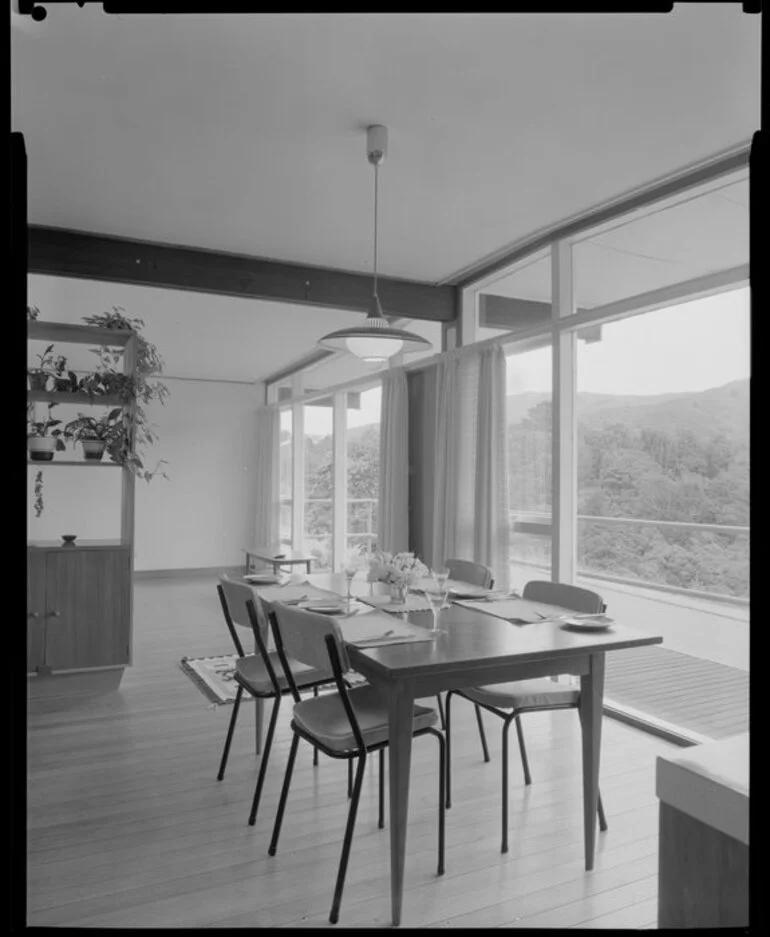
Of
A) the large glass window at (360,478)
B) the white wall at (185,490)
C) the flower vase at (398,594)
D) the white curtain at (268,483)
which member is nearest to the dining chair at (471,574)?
the flower vase at (398,594)

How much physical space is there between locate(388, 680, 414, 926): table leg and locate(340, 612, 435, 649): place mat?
0.20 meters

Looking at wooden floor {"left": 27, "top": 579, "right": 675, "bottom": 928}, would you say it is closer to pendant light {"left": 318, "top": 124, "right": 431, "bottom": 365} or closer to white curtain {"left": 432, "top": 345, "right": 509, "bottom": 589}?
white curtain {"left": 432, "top": 345, "right": 509, "bottom": 589}

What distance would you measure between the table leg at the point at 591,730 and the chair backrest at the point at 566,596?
0.39 meters

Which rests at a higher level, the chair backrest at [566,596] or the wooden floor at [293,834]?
the chair backrest at [566,596]

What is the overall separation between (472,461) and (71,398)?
2.53 meters

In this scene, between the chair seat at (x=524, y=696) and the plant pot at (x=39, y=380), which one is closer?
the chair seat at (x=524, y=696)

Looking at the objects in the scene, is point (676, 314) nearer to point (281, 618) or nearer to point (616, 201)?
point (616, 201)

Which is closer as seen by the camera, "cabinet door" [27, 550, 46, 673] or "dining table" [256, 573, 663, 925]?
"dining table" [256, 573, 663, 925]

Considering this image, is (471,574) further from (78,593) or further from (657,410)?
(78,593)

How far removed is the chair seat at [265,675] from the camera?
2.70m

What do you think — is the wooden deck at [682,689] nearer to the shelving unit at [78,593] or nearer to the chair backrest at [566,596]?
the chair backrest at [566,596]

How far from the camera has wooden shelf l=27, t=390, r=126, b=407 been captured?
3836mm

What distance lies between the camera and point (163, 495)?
29.3 ft

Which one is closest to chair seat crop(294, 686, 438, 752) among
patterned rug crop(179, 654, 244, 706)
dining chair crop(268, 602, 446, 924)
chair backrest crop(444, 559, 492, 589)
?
dining chair crop(268, 602, 446, 924)
